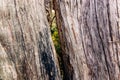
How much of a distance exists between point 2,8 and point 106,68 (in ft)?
3.60

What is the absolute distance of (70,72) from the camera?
2.43 metres

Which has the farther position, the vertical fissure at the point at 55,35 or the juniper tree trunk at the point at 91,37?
the vertical fissure at the point at 55,35

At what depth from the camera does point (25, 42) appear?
7.45 feet

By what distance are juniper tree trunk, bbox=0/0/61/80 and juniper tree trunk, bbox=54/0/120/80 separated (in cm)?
19

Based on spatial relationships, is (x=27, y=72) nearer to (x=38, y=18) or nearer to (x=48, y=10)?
(x=38, y=18)

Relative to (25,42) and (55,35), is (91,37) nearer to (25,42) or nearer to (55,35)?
(55,35)

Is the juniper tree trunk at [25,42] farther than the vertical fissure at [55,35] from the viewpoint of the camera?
No

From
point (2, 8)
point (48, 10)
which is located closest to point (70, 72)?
point (48, 10)

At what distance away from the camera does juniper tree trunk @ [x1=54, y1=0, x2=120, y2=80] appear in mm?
2281

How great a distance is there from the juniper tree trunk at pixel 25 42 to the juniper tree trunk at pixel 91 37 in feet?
0.63

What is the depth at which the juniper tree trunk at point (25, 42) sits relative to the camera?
2219mm

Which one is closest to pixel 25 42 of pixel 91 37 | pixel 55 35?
pixel 55 35

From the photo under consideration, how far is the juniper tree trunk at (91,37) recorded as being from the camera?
2.28 meters

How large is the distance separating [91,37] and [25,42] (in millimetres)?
613
